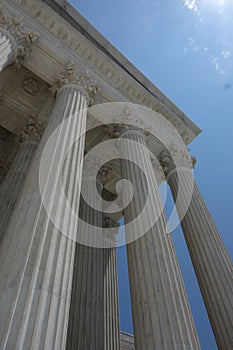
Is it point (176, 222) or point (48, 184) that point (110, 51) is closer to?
point (176, 222)

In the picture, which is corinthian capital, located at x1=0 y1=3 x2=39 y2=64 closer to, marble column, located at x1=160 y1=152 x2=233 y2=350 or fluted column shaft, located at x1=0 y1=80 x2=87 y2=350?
fluted column shaft, located at x1=0 y1=80 x2=87 y2=350

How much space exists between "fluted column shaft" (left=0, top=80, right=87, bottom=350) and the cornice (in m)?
Answer: 12.2

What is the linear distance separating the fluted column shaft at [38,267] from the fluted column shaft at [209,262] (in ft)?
26.0

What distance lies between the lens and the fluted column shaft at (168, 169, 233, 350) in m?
10.8

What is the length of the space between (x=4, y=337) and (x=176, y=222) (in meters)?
16.5

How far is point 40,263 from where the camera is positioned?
6.04 meters

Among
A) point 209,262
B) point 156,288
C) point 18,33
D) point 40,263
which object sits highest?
point 18,33

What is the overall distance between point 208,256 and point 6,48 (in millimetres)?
14389

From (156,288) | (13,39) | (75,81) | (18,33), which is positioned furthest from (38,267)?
(18,33)

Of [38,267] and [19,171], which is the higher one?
[19,171]

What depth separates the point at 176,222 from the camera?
19.6 m

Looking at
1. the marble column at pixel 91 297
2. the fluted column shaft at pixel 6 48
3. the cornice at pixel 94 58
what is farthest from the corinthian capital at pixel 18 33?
→ the marble column at pixel 91 297

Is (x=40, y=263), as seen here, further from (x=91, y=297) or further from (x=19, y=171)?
(x=91, y=297)

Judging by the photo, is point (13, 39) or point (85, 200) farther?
point (85, 200)
